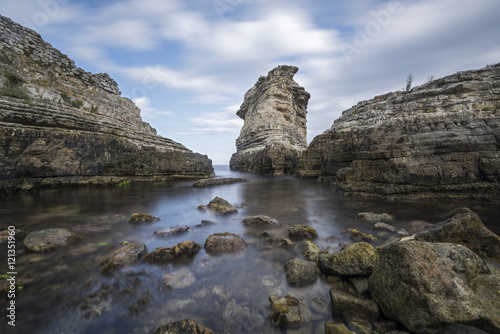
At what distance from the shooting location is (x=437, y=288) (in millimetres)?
2162

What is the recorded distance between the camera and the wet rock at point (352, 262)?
3.22 meters

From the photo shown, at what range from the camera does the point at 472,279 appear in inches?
89.2

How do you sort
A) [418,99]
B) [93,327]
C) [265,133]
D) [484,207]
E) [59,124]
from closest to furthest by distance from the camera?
[93,327] < [484,207] < [59,124] < [418,99] < [265,133]

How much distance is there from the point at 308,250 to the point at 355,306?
1.59 m

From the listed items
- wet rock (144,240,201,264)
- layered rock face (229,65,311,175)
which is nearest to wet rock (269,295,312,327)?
wet rock (144,240,201,264)

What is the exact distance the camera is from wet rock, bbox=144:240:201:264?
13.0 ft

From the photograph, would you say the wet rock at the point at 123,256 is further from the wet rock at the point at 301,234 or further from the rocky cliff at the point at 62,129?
the rocky cliff at the point at 62,129

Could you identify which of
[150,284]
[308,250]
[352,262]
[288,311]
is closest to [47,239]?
[150,284]

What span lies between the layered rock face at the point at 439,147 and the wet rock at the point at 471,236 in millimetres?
6972

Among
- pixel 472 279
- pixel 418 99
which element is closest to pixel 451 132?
pixel 418 99

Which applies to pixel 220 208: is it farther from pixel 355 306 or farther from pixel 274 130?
pixel 274 130

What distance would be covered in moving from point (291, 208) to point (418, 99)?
46.8 feet

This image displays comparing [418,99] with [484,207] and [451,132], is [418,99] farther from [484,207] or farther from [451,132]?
[484,207]

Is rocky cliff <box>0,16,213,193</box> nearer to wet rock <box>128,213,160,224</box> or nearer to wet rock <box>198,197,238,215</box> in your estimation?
wet rock <box>128,213,160,224</box>
